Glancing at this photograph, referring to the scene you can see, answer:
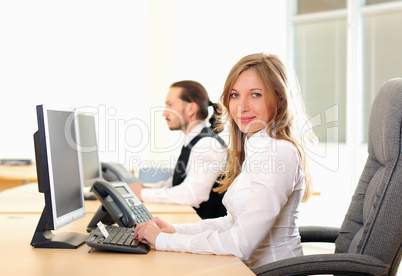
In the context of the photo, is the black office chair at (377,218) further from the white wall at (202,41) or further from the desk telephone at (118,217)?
the white wall at (202,41)

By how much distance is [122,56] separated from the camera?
566cm

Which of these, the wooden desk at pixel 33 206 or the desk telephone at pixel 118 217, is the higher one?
the desk telephone at pixel 118 217

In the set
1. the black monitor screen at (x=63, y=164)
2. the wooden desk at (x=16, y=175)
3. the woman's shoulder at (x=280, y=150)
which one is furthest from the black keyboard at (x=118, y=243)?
the wooden desk at (x=16, y=175)

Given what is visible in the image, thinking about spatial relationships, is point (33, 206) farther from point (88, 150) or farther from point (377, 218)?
point (377, 218)

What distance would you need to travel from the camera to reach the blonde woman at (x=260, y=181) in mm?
1407

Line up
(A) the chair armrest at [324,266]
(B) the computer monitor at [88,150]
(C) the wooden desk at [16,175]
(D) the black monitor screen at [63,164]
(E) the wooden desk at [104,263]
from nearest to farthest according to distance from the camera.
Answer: (E) the wooden desk at [104,263] → (A) the chair armrest at [324,266] → (D) the black monitor screen at [63,164] → (B) the computer monitor at [88,150] → (C) the wooden desk at [16,175]

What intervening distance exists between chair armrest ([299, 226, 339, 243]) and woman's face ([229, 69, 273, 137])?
20.4 inches

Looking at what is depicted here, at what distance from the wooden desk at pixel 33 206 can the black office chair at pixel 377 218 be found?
954 mm

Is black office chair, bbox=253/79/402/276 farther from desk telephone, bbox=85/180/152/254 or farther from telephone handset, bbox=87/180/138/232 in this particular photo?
telephone handset, bbox=87/180/138/232

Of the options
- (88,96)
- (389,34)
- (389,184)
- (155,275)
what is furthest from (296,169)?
(88,96)

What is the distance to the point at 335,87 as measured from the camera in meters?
4.90

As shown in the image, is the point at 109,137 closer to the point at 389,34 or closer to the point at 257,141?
the point at 389,34

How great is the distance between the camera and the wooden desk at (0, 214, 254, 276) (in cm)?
124

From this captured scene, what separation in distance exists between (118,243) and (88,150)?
4.09ft
